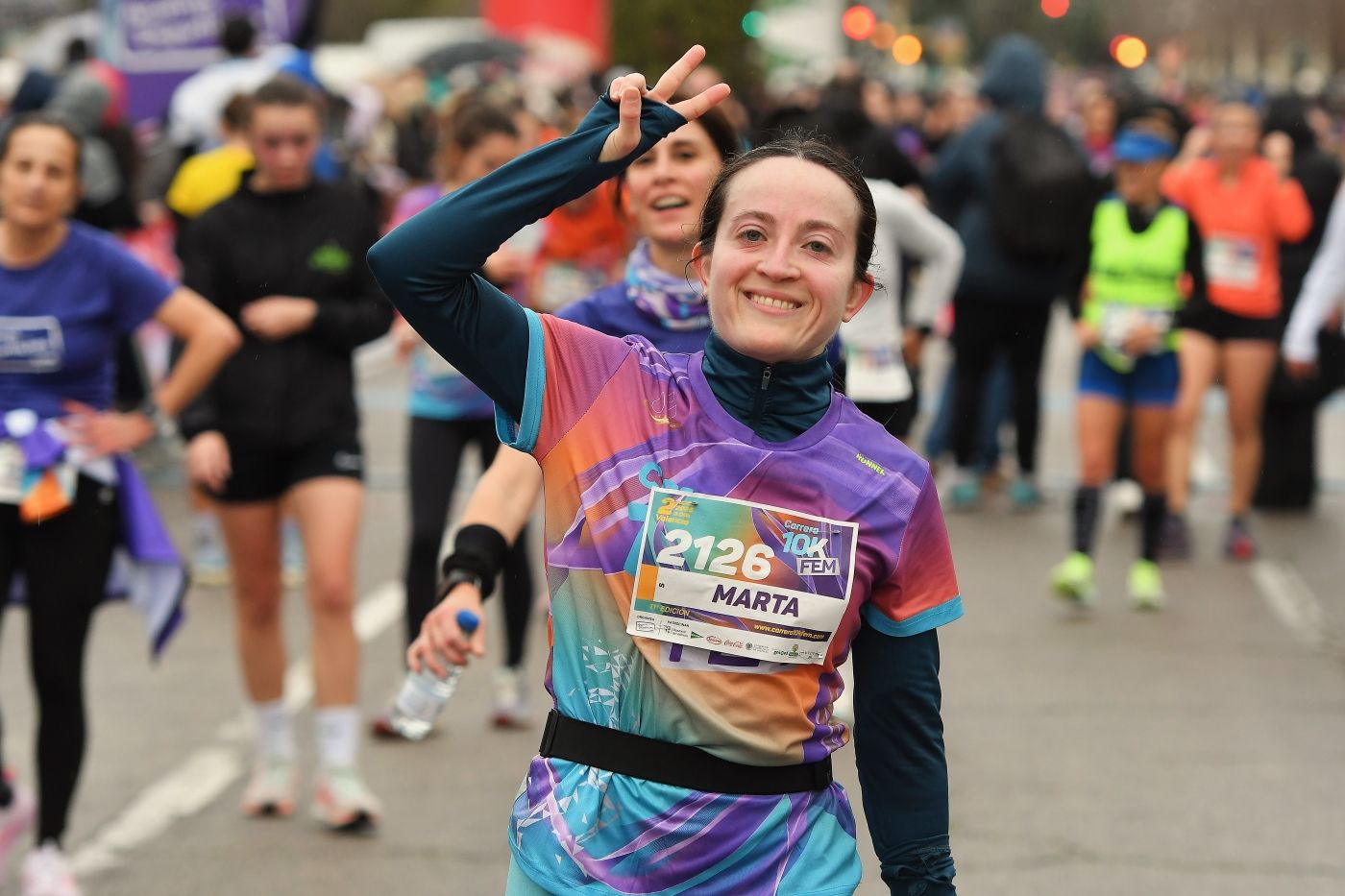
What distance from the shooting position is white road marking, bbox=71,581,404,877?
19.2ft

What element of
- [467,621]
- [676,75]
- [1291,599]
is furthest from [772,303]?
[1291,599]

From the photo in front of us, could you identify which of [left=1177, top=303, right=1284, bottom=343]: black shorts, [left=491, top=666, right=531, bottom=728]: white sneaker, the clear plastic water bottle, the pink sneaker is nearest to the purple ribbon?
the pink sneaker

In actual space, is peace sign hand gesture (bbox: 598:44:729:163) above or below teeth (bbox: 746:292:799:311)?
above

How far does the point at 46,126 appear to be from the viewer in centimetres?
552

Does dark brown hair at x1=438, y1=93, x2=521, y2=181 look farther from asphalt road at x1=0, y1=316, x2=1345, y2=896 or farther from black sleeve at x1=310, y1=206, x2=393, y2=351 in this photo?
asphalt road at x1=0, y1=316, x2=1345, y2=896

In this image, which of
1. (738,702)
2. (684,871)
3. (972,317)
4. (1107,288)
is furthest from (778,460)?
(972,317)

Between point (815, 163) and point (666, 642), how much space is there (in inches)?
28.3

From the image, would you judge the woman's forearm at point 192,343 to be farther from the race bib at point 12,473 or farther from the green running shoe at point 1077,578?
the green running shoe at point 1077,578

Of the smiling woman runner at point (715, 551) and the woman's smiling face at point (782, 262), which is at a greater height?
the woman's smiling face at point (782, 262)

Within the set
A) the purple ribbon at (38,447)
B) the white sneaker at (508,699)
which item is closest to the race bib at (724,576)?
the purple ribbon at (38,447)

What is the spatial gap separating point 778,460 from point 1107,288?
Result: 640 centimetres

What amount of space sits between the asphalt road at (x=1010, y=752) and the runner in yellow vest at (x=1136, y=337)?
1.27 feet

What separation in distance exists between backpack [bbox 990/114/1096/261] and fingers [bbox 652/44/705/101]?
8205 mm

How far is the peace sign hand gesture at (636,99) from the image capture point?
107 inches
